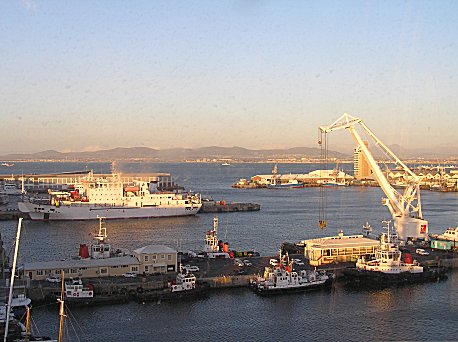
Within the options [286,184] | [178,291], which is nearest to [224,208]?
[178,291]

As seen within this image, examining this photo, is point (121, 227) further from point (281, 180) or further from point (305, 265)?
point (281, 180)

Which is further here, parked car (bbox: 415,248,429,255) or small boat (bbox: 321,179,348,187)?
→ small boat (bbox: 321,179,348,187)

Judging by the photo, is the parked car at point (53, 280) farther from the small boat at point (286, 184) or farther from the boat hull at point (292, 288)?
the small boat at point (286, 184)

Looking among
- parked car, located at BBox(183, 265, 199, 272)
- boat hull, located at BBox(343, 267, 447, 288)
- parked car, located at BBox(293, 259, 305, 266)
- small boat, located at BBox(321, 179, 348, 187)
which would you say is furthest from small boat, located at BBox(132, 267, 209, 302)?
small boat, located at BBox(321, 179, 348, 187)

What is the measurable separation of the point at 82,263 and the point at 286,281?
3002 mm

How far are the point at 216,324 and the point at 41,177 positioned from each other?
30.6 m

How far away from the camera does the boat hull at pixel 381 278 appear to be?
9.47 m

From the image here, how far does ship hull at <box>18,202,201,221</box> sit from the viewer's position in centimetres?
1848

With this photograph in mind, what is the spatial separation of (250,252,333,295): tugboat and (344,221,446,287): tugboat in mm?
556

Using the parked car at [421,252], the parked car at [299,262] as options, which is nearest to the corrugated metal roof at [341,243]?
the parked car at [299,262]

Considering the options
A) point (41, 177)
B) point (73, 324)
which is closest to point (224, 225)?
point (73, 324)

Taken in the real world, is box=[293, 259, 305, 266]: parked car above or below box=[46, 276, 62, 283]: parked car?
above

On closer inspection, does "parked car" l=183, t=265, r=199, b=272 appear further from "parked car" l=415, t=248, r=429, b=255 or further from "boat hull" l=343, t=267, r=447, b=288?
"parked car" l=415, t=248, r=429, b=255

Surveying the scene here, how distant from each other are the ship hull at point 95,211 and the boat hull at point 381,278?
427 inches
